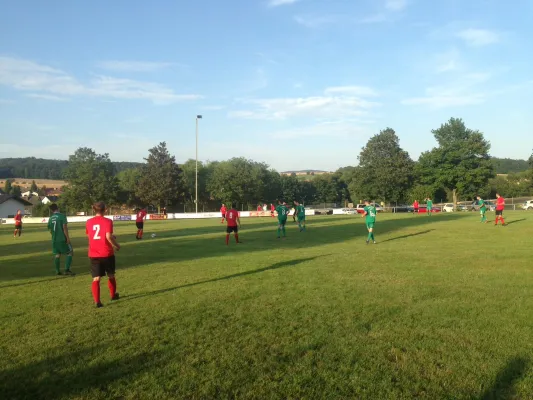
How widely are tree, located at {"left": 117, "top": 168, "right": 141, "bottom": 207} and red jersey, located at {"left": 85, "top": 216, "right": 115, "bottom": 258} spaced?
7362 centimetres

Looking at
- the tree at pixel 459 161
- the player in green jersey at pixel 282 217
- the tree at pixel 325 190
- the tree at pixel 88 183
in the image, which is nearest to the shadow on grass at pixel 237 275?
the player in green jersey at pixel 282 217

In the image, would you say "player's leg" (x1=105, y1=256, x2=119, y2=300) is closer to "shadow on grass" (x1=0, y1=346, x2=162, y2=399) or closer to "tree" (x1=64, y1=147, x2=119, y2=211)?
"shadow on grass" (x1=0, y1=346, x2=162, y2=399)

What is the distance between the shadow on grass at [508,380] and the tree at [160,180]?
235 feet

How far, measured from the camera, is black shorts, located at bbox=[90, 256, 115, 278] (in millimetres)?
7723

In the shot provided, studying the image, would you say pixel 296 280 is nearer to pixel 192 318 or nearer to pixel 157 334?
pixel 192 318

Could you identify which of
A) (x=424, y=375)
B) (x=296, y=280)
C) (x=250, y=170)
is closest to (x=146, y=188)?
(x=250, y=170)

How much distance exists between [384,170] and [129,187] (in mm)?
52940

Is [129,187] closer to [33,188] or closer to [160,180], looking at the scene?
[160,180]

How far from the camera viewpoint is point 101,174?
76875 millimetres

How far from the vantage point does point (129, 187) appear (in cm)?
9119

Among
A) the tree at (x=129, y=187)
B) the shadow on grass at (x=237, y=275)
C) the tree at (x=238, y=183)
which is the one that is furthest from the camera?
the tree at (x=129, y=187)

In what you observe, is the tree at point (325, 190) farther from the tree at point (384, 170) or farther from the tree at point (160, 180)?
the tree at point (160, 180)

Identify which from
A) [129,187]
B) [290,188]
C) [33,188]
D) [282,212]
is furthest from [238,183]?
[33,188]

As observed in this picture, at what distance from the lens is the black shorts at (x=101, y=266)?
7723 mm
